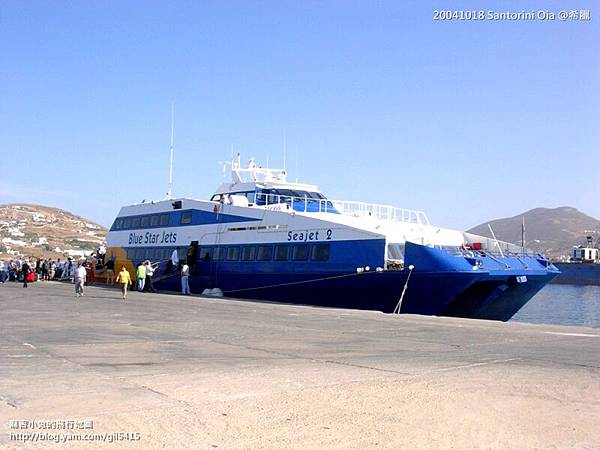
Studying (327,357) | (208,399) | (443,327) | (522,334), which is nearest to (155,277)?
(443,327)

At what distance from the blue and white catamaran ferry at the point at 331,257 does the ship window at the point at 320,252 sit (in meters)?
0.03

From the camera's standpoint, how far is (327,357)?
10.0m

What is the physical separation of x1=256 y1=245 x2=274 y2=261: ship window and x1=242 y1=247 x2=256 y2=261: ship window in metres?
0.29

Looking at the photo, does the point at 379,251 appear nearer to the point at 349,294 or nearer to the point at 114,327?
the point at 349,294

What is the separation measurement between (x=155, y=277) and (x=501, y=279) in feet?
54.6

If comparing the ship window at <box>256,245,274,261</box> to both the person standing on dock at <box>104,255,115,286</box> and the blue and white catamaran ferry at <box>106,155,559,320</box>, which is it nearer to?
the blue and white catamaran ferry at <box>106,155,559,320</box>

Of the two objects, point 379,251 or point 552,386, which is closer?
point 552,386

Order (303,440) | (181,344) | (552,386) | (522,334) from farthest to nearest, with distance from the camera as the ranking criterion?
(522,334) → (181,344) → (552,386) → (303,440)

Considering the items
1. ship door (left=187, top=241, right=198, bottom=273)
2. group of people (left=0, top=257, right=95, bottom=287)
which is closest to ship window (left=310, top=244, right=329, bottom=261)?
ship door (left=187, top=241, right=198, bottom=273)

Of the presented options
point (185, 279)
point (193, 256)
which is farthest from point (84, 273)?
point (193, 256)

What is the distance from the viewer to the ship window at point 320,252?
22916 millimetres

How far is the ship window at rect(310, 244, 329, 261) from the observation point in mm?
22916

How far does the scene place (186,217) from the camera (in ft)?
98.5

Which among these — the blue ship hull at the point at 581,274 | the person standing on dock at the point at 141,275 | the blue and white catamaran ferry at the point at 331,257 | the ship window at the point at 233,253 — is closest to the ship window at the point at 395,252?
the blue and white catamaran ferry at the point at 331,257
